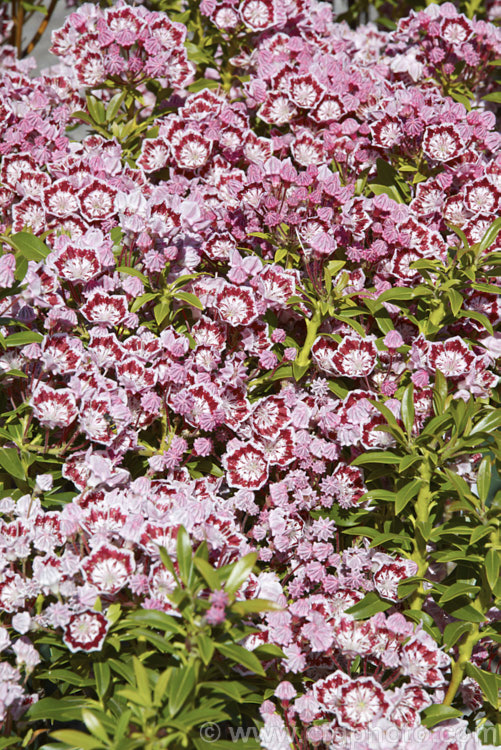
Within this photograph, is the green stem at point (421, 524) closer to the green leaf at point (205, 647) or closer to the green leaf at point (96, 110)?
the green leaf at point (205, 647)

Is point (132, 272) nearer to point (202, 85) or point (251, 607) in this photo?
point (251, 607)

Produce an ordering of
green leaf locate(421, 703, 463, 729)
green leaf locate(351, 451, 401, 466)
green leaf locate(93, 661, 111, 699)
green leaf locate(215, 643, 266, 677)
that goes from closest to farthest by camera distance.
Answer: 1. green leaf locate(215, 643, 266, 677)
2. green leaf locate(93, 661, 111, 699)
3. green leaf locate(421, 703, 463, 729)
4. green leaf locate(351, 451, 401, 466)

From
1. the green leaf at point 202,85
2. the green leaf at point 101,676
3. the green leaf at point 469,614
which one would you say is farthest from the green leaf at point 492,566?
the green leaf at point 202,85

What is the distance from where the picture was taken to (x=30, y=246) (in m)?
2.52

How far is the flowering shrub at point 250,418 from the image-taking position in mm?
1978

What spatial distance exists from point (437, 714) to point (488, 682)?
178 millimetres

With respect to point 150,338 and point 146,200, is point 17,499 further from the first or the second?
point 146,200

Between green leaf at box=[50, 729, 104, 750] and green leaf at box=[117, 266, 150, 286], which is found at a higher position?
green leaf at box=[117, 266, 150, 286]

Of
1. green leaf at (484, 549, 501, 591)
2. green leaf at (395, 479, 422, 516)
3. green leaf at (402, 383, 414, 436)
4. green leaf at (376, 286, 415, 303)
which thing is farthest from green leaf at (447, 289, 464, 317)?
green leaf at (484, 549, 501, 591)

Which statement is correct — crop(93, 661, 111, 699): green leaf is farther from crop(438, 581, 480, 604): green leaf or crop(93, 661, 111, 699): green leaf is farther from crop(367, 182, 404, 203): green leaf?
crop(367, 182, 404, 203): green leaf

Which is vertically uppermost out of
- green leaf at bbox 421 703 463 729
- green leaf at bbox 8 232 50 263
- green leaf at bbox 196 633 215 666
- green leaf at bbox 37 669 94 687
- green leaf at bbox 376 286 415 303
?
green leaf at bbox 376 286 415 303

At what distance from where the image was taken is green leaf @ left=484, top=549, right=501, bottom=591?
2023 millimetres

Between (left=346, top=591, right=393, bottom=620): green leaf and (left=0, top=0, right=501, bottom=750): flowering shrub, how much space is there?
1cm

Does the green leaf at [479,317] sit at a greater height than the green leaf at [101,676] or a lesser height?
greater
